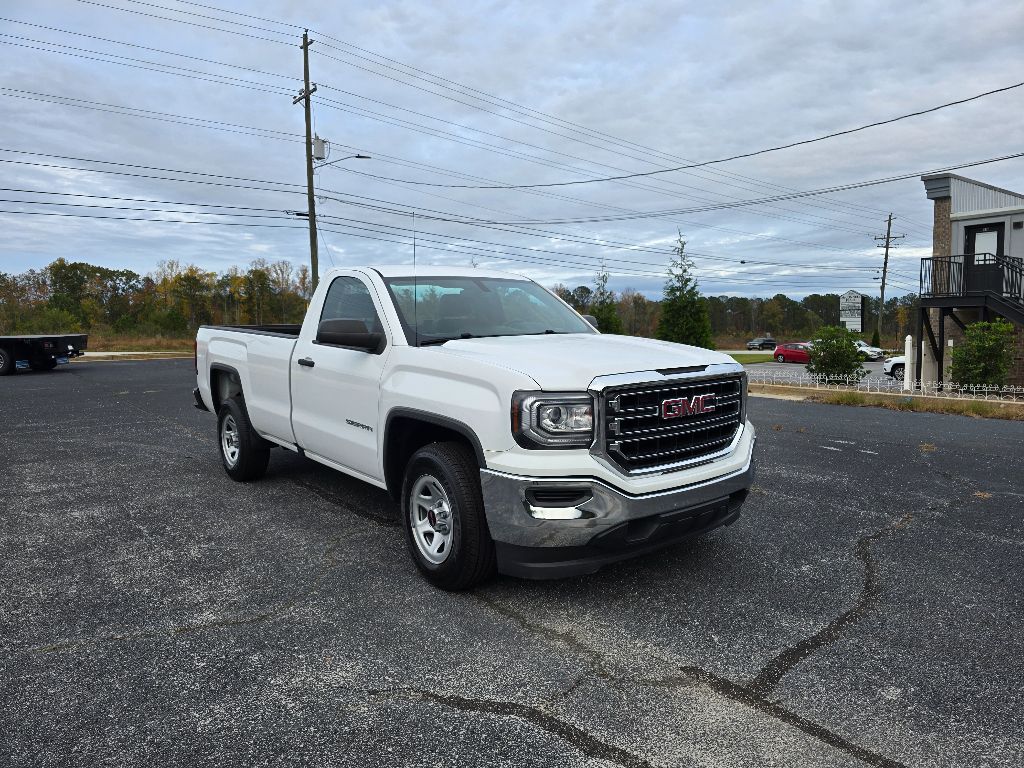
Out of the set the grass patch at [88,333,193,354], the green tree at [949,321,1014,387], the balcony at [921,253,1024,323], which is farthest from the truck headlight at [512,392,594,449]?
the grass patch at [88,333,193,354]

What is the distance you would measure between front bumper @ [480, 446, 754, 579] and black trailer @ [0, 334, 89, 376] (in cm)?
2023

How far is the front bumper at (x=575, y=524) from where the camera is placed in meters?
3.43

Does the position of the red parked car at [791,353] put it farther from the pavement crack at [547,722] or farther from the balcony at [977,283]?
the pavement crack at [547,722]

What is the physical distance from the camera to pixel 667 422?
3.80 m

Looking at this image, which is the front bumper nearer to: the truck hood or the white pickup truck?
the white pickup truck

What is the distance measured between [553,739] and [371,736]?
69 cm

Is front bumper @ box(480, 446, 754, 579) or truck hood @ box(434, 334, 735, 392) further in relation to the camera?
truck hood @ box(434, 334, 735, 392)

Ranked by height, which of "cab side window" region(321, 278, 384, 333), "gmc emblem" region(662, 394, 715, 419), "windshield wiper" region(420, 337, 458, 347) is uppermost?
"cab side window" region(321, 278, 384, 333)

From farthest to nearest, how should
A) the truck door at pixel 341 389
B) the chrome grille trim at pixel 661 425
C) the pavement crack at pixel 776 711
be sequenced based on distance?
the truck door at pixel 341 389 → the chrome grille trim at pixel 661 425 → the pavement crack at pixel 776 711

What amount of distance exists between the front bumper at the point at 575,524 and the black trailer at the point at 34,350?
2023cm

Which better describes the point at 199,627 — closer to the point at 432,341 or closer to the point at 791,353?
the point at 432,341

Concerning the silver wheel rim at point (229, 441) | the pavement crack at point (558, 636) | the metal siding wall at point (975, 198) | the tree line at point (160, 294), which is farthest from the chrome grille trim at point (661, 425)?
the tree line at point (160, 294)

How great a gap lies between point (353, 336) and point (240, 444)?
271 centimetres

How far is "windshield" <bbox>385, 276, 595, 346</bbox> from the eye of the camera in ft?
15.1
